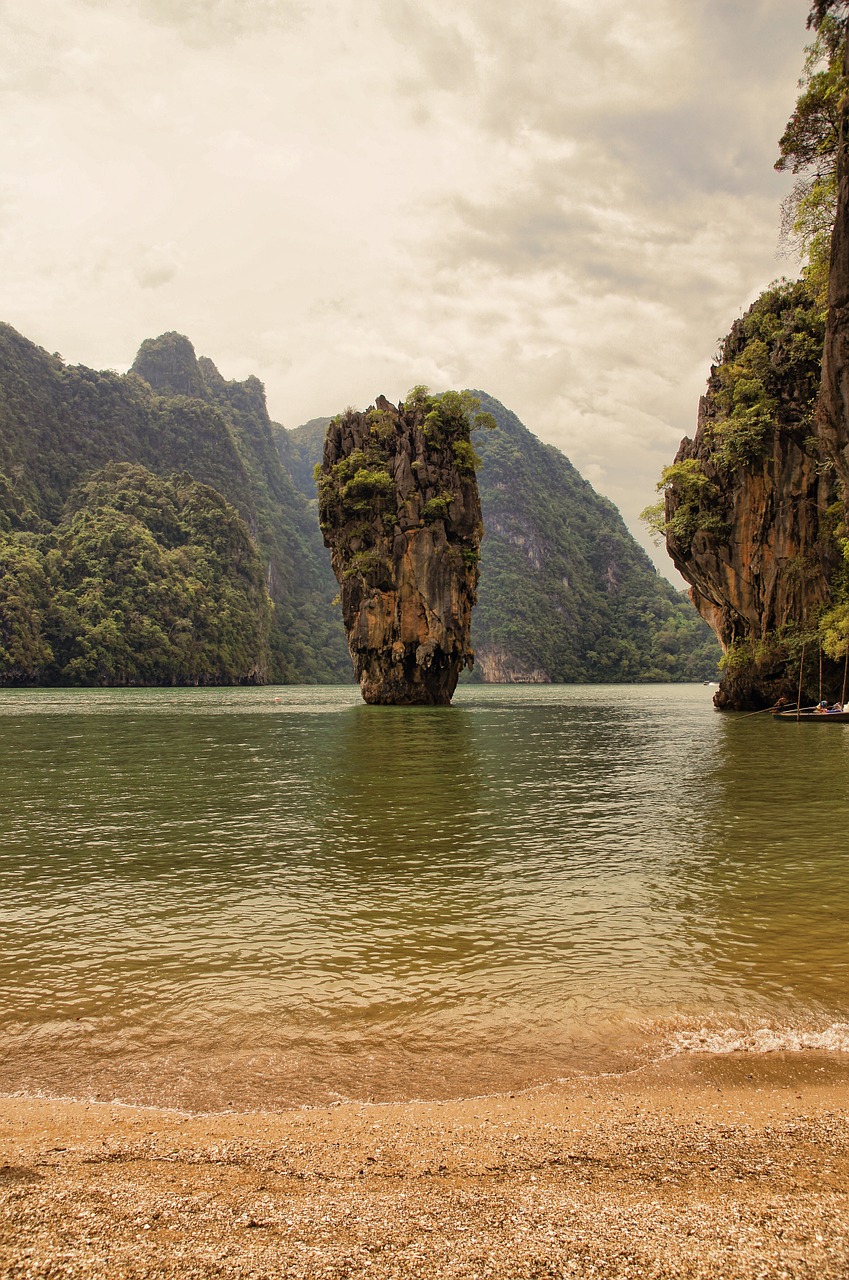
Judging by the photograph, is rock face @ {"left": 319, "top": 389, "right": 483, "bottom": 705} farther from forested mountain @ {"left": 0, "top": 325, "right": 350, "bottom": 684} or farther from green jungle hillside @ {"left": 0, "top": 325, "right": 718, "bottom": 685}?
green jungle hillside @ {"left": 0, "top": 325, "right": 718, "bottom": 685}

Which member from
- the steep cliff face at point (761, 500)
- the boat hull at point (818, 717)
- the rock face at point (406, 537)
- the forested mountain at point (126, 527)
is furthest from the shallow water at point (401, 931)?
the forested mountain at point (126, 527)

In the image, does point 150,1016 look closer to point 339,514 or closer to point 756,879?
point 756,879

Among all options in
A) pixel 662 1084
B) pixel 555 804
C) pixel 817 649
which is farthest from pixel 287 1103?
pixel 817 649

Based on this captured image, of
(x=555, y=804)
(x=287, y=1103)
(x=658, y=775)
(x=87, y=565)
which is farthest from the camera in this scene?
(x=87, y=565)

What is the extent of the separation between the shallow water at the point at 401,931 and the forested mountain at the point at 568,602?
133 metres

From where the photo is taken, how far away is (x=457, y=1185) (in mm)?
3217

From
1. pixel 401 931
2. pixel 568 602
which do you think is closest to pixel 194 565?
pixel 568 602

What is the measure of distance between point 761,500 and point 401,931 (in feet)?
124

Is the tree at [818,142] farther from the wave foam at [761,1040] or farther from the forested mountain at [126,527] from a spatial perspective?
the forested mountain at [126,527]

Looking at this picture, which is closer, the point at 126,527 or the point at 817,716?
the point at 817,716

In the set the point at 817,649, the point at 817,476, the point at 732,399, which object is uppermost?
the point at 732,399

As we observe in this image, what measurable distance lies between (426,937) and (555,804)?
7520mm

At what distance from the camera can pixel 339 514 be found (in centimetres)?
5247

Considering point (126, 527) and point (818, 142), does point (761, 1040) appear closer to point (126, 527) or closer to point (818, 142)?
point (818, 142)
